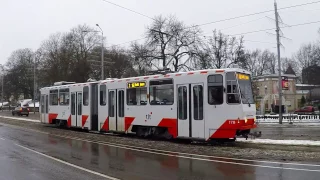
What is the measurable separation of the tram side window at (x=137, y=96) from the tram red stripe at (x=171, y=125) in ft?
5.67

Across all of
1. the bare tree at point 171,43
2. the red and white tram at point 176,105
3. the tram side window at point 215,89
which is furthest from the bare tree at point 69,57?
the tram side window at point 215,89

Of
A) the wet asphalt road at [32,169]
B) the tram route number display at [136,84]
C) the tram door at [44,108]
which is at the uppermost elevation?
the tram route number display at [136,84]

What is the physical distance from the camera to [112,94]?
67.5 ft

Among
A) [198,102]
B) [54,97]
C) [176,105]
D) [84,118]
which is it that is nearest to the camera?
[198,102]

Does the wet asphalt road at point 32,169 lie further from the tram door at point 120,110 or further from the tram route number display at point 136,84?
the tram door at point 120,110

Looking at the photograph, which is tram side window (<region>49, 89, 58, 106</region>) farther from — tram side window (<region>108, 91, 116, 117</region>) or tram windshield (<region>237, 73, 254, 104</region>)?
tram windshield (<region>237, 73, 254, 104</region>)

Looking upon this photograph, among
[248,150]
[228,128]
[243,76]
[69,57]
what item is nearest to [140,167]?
[248,150]

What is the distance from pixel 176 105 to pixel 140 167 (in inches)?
257

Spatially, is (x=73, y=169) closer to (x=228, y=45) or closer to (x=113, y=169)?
(x=113, y=169)

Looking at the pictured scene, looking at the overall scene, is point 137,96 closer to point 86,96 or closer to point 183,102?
point 183,102

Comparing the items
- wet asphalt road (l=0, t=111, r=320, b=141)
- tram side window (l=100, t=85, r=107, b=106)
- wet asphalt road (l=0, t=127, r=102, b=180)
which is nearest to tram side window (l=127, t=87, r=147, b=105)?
tram side window (l=100, t=85, r=107, b=106)

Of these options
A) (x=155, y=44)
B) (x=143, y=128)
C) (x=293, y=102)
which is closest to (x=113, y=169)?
(x=143, y=128)

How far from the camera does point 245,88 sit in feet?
50.2

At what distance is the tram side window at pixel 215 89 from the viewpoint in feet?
49.1
